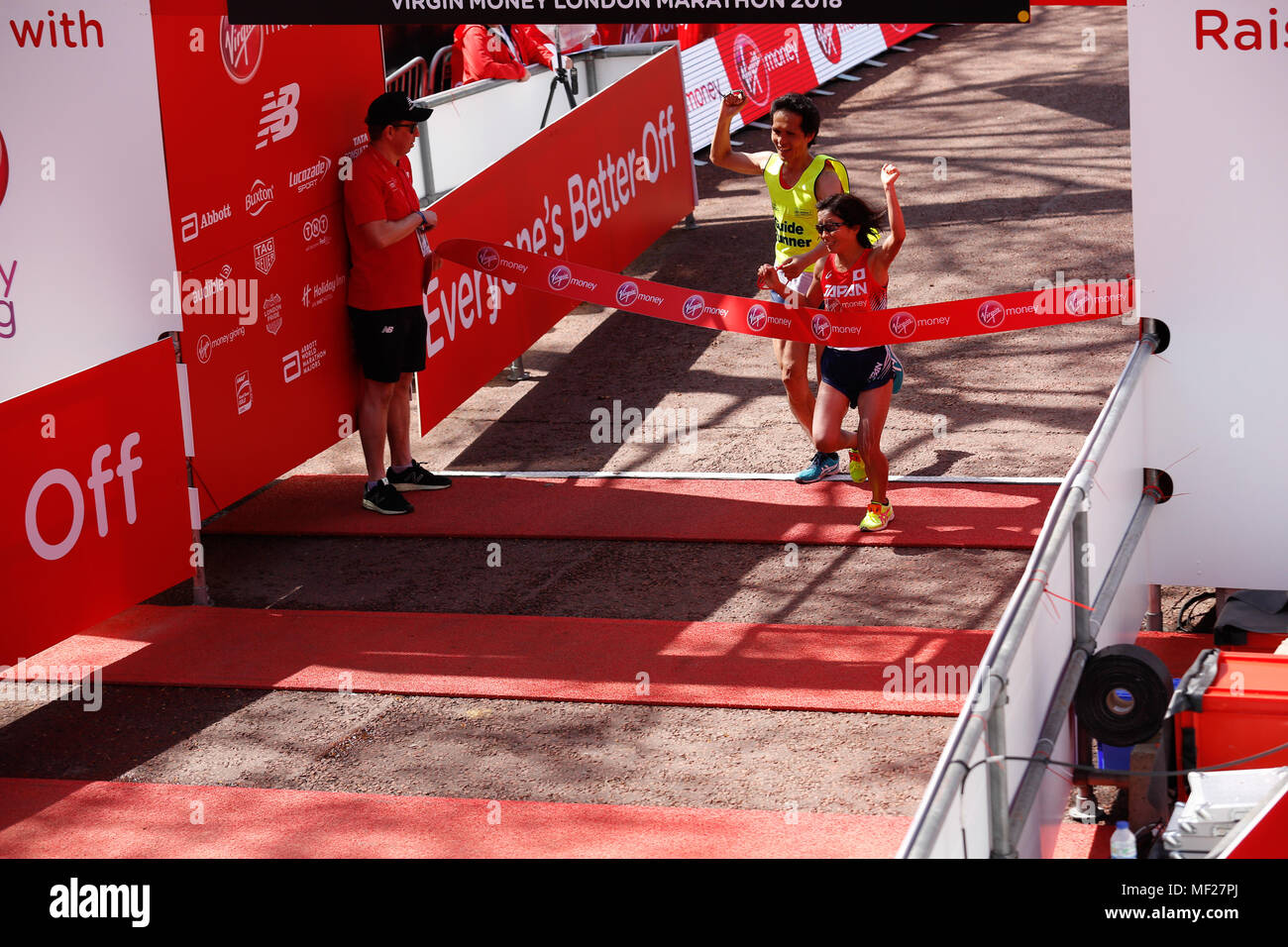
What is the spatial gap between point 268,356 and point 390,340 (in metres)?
0.80

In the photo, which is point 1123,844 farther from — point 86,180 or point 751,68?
point 751,68

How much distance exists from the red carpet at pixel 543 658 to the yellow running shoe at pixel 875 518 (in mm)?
1190

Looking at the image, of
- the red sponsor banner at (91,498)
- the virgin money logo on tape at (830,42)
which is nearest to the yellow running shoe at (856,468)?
the red sponsor banner at (91,498)

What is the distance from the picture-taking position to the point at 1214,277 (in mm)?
6992

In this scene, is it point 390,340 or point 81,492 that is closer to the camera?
point 81,492

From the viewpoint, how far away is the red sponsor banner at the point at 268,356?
29.2 ft

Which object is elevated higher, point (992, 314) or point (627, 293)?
point (627, 293)

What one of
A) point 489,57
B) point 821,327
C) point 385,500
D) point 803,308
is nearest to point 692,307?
point 803,308

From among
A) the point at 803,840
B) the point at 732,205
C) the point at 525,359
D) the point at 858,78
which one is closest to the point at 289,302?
the point at 525,359

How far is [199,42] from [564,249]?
455cm

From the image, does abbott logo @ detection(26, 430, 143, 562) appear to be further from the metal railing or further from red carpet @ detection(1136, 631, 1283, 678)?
red carpet @ detection(1136, 631, 1283, 678)

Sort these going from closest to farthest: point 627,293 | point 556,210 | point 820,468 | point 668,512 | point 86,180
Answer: point 86,180 < point 668,512 < point 820,468 < point 627,293 < point 556,210

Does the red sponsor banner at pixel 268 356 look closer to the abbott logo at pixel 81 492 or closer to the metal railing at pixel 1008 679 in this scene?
the abbott logo at pixel 81 492

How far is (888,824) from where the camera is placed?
6.22 m
